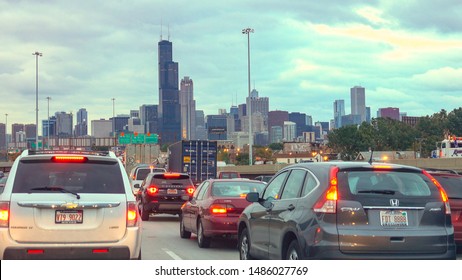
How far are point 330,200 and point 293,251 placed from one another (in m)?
0.89

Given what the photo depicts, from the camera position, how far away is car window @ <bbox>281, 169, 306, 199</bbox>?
927 cm

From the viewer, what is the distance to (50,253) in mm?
8672

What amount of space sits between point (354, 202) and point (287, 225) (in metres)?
1.10

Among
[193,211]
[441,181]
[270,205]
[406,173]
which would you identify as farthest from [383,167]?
[193,211]

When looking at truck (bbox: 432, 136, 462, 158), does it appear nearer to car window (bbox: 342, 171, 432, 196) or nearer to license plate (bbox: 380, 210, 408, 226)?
car window (bbox: 342, 171, 432, 196)

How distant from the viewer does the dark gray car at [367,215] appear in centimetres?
812

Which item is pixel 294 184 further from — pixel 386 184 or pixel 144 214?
pixel 144 214

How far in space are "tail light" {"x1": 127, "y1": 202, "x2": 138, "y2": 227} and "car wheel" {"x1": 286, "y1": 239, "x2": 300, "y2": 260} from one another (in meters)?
2.01

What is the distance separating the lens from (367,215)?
8234 mm

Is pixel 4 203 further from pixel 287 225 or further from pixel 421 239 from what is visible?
pixel 421 239

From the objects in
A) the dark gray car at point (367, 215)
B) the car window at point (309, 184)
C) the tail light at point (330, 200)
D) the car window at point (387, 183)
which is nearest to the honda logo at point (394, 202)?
the dark gray car at point (367, 215)

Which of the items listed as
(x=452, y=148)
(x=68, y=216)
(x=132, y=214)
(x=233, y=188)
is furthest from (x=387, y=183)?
(x=452, y=148)

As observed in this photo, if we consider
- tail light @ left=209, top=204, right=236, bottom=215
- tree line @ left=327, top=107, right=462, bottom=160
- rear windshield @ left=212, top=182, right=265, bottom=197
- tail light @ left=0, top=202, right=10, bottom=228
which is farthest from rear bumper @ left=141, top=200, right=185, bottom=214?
tree line @ left=327, top=107, right=462, bottom=160

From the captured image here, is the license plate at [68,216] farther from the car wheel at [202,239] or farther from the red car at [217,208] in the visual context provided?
the car wheel at [202,239]
